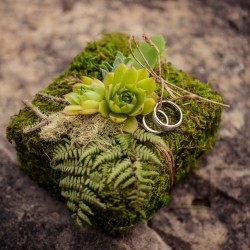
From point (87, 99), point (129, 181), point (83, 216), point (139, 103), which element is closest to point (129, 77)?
point (139, 103)

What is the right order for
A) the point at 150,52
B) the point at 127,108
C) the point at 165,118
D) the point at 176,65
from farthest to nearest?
the point at 176,65 < the point at 150,52 < the point at 165,118 < the point at 127,108

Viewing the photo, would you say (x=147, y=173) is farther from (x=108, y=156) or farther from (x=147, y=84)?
(x=147, y=84)

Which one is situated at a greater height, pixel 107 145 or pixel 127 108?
pixel 127 108

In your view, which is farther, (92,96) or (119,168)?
(92,96)

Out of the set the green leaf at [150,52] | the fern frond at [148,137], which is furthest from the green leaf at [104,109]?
the green leaf at [150,52]

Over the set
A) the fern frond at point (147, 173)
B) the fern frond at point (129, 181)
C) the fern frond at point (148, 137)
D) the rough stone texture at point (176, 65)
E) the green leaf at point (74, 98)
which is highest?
the green leaf at point (74, 98)

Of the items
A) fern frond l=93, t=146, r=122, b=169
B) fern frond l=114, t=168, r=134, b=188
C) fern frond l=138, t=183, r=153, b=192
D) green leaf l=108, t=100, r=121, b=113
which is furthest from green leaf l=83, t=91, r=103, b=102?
fern frond l=138, t=183, r=153, b=192

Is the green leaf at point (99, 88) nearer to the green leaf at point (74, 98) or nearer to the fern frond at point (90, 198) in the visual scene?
the green leaf at point (74, 98)

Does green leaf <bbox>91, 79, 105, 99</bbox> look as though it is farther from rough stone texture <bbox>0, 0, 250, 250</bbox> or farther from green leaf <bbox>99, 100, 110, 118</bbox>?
rough stone texture <bbox>0, 0, 250, 250</bbox>
